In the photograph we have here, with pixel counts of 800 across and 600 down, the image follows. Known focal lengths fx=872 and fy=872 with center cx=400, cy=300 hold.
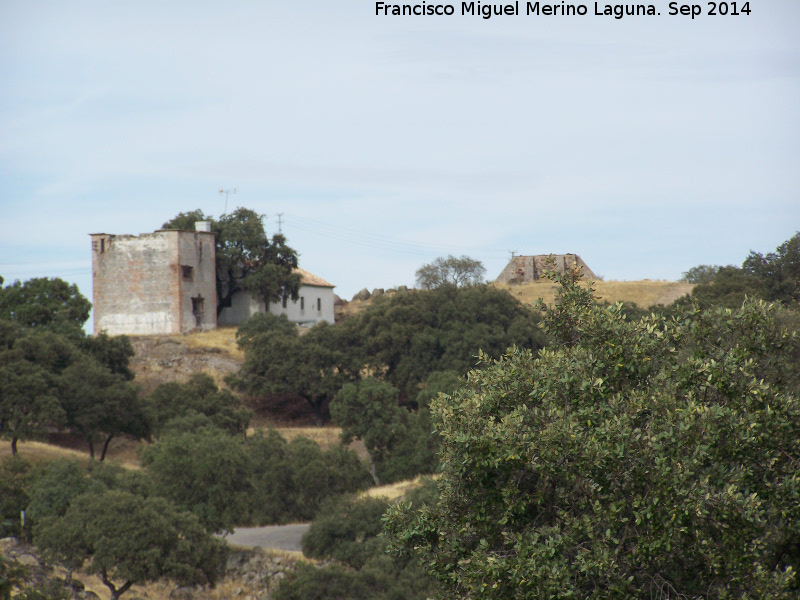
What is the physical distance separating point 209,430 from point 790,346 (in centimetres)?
3045

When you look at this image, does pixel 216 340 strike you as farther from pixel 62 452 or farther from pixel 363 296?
pixel 363 296

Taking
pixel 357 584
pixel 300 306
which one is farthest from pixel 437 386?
pixel 300 306

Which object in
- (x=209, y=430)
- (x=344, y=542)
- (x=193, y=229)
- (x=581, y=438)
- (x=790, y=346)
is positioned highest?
(x=193, y=229)

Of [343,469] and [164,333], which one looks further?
[164,333]

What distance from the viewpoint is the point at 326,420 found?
5497 centimetres

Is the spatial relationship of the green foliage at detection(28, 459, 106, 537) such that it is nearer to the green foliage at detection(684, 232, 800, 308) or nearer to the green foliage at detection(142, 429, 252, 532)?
the green foliage at detection(142, 429, 252, 532)

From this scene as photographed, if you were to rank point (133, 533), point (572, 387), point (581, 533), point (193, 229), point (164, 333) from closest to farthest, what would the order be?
point (581, 533) → point (572, 387) → point (133, 533) → point (164, 333) → point (193, 229)

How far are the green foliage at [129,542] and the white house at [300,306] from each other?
42.5 metres

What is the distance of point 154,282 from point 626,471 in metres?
58.7

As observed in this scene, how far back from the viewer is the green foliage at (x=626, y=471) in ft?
23.7

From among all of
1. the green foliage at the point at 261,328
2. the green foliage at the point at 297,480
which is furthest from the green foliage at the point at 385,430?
the green foliage at the point at 261,328

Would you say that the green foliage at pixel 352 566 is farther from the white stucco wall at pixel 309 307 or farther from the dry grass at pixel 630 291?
the dry grass at pixel 630 291

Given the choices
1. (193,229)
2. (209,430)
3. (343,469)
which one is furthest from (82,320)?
(343,469)

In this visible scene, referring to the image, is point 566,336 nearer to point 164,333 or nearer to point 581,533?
point 581,533
